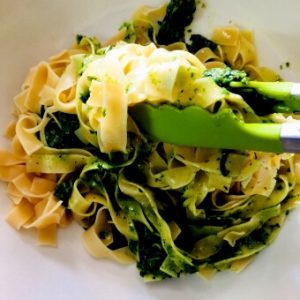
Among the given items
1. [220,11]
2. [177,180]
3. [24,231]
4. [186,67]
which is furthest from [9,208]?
[220,11]

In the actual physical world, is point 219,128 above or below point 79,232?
above

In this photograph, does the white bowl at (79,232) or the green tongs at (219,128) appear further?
the white bowl at (79,232)

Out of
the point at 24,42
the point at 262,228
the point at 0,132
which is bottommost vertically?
the point at 262,228

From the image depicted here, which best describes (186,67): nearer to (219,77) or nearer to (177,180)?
(219,77)

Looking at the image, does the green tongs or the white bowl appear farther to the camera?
the white bowl

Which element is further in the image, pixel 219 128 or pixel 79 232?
pixel 79 232
